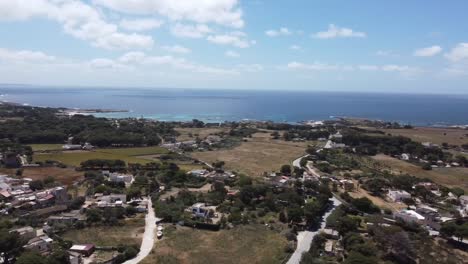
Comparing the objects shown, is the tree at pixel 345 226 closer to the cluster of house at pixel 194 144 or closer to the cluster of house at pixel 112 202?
the cluster of house at pixel 112 202

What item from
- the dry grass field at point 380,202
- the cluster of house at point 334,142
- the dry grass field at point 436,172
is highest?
the cluster of house at point 334,142

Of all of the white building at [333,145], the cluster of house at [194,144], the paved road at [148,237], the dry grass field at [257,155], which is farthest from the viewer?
the white building at [333,145]

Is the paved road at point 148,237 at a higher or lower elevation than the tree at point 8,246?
lower

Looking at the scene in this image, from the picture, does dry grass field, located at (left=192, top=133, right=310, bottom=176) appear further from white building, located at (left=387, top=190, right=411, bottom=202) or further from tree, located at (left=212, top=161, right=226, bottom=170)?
white building, located at (left=387, top=190, right=411, bottom=202)

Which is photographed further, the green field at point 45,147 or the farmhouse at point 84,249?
the green field at point 45,147

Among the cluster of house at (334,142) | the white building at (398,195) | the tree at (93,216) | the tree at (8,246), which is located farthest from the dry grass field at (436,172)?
the tree at (8,246)

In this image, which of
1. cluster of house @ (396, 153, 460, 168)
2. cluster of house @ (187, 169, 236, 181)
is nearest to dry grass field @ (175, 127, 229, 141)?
cluster of house @ (187, 169, 236, 181)

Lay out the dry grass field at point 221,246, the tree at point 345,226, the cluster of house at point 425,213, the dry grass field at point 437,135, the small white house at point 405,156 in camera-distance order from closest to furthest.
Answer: the dry grass field at point 221,246, the tree at point 345,226, the cluster of house at point 425,213, the small white house at point 405,156, the dry grass field at point 437,135
